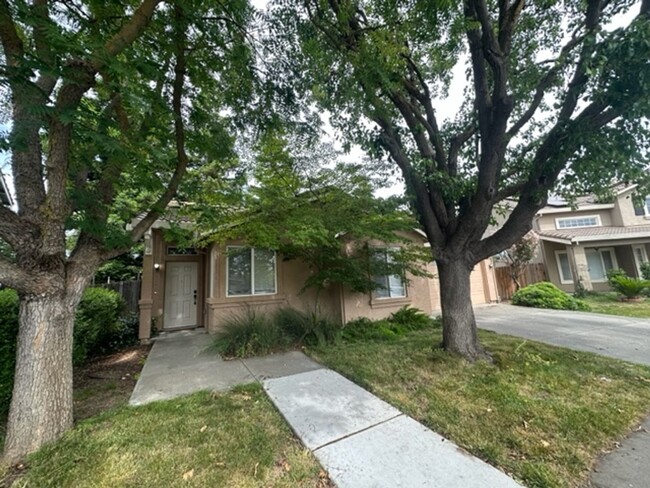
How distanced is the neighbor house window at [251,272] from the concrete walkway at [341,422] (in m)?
2.57

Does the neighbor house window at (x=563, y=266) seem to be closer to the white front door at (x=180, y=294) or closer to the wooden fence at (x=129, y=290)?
the white front door at (x=180, y=294)

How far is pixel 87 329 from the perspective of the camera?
5254mm

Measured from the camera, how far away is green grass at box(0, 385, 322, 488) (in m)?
2.28

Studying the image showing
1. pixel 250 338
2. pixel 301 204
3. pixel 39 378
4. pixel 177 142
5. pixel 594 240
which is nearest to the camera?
pixel 39 378

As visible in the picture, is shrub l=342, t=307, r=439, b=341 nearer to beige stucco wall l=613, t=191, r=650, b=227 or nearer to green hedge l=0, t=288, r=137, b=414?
green hedge l=0, t=288, r=137, b=414

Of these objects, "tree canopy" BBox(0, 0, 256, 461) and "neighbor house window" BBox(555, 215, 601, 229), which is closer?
"tree canopy" BBox(0, 0, 256, 461)

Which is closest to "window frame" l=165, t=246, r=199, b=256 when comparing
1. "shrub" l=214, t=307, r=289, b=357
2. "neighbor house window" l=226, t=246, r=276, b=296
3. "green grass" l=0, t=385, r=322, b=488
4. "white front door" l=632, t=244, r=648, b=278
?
"neighbor house window" l=226, t=246, r=276, b=296

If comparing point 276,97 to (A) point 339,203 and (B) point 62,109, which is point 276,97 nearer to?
(A) point 339,203

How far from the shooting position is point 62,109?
2.65 m

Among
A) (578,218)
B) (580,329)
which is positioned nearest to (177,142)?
(580,329)

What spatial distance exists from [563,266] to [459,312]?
14875 mm

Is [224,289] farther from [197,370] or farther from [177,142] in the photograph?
[177,142]

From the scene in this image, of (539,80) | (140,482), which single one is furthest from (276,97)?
(140,482)

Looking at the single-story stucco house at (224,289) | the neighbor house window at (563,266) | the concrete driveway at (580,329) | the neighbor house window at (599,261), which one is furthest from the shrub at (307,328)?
the neighbor house window at (599,261)
